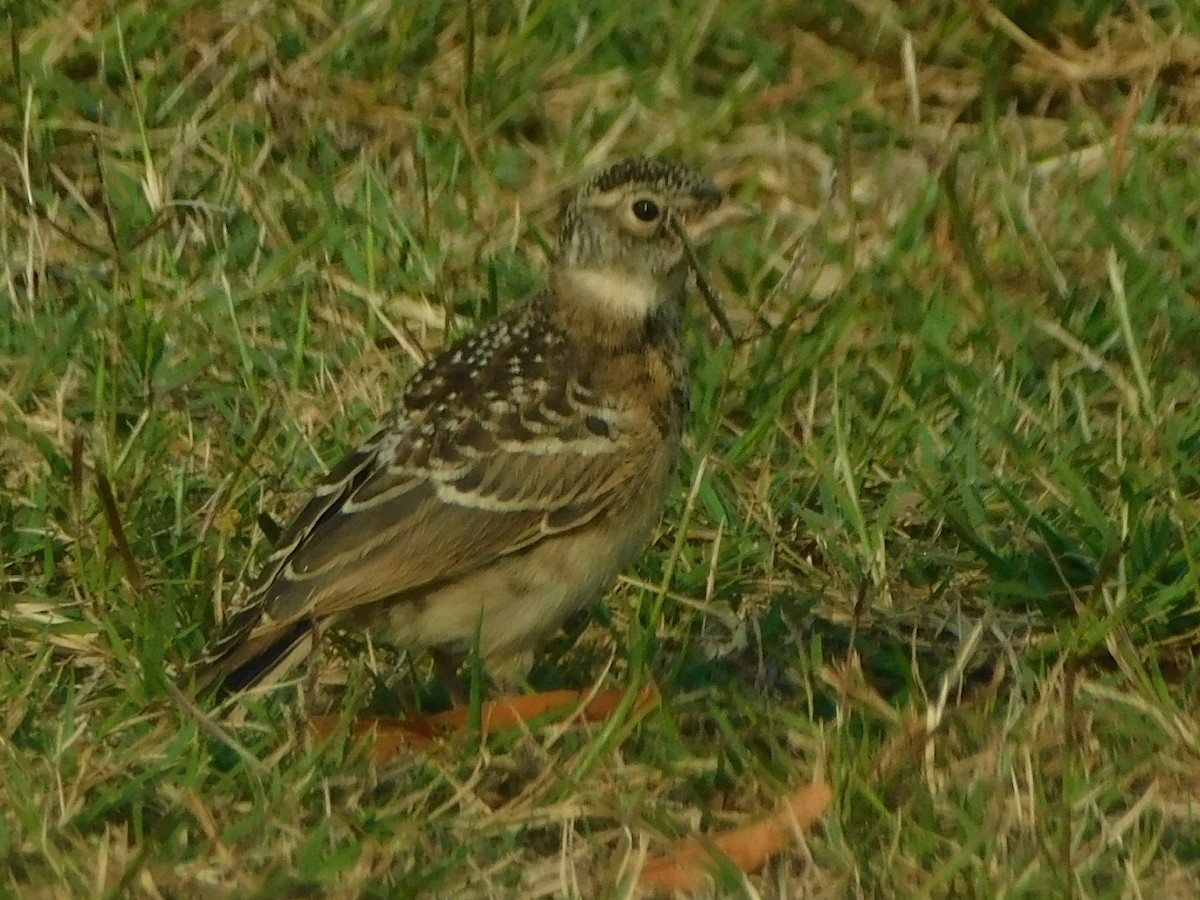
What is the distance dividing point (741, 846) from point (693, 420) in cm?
199

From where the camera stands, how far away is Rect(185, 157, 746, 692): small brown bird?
548 cm

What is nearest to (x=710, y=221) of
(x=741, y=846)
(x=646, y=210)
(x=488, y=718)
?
(x=646, y=210)

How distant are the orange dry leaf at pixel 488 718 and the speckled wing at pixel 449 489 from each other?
0.83 feet

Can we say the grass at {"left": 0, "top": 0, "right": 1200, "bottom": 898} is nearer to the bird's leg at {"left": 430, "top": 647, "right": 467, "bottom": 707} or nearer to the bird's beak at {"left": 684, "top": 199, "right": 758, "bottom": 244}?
the bird's leg at {"left": 430, "top": 647, "right": 467, "bottom": 707}

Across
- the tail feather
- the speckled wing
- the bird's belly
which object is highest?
the speckled wing

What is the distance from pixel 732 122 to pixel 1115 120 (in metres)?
1.29

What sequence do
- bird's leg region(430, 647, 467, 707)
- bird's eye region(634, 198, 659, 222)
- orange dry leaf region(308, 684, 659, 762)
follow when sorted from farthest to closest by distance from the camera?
bird's eye region(634, 198, 659, 222) < bird's leg region(430, 647, 467, 707) < orange dry leaf region(308, 684, 659, 762)

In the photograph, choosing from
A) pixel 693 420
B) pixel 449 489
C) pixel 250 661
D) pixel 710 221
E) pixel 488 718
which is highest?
pixel 710 221

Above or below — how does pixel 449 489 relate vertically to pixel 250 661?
above

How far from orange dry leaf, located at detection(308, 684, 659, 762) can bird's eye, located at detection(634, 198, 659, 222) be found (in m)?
1.22

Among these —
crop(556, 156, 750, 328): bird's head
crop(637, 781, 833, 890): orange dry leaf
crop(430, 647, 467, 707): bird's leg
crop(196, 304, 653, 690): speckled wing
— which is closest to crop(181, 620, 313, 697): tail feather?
crop(196, 304, 653, 690): speckled wing

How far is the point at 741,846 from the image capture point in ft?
16.4

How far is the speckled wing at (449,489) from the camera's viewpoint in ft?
17.8

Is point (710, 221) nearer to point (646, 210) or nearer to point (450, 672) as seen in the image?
point (646, 210)
